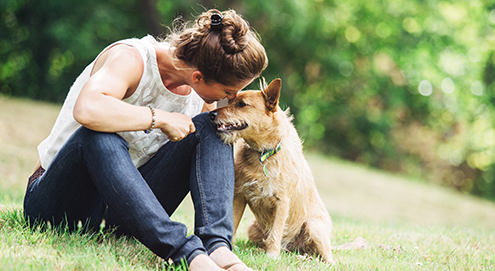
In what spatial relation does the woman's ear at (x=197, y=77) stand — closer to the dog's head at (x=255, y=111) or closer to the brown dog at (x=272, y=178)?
the brown dog at (x=272, y=178)

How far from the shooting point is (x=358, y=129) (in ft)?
53.4

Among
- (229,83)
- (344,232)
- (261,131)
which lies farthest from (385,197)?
(229,83)

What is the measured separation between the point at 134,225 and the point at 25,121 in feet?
28.9

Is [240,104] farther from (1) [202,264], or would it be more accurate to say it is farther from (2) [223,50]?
(1) [202,264]

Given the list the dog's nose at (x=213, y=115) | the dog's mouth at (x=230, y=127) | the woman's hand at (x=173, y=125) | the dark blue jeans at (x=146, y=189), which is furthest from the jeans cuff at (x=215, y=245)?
the dog's nose at (x=213, y=115)

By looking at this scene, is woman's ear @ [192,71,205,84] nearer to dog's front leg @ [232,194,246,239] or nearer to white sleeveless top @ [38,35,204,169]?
white sleeveless top @ [38,35,204,169]

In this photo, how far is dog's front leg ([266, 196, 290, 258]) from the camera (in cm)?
289

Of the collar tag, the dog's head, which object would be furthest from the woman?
the collar tag

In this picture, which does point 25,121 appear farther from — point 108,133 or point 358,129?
point 358,129

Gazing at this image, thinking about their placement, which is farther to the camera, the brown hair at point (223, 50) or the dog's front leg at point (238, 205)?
the dog's front leg at point (238, 205)

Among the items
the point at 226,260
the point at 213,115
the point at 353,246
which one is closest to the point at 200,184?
the point at 226,260

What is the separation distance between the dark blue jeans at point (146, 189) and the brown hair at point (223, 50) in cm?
36

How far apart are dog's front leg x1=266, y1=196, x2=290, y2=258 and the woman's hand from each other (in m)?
0.96

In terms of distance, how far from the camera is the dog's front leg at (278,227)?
2.89 meters
